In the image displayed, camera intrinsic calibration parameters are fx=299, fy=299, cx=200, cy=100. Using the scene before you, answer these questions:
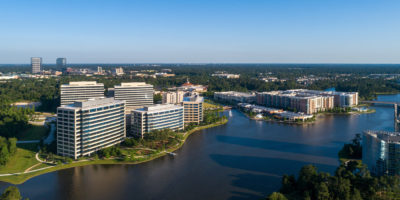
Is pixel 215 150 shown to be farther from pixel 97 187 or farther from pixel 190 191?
pixel 97 187

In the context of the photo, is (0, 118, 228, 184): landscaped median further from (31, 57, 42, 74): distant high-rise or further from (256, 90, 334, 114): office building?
(31, 57, 42, 74): distant high-rise

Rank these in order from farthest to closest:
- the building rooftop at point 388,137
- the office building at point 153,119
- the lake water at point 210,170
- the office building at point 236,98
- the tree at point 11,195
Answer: the office building at point 236,98 < the office building at point 153,119 < the lake water at point 210,170 < the building rooftop at point 388,137 < the tree at point 11,195

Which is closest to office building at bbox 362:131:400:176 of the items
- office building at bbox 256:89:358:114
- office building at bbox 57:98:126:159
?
office building at bbox 57:98:126:159

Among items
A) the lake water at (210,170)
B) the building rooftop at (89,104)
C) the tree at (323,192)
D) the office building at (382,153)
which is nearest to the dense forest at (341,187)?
the tree at (323,192)

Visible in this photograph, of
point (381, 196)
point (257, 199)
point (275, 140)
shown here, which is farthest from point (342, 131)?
point (257, 199)

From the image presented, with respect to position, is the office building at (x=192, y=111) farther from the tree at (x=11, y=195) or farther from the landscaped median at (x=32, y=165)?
the tree at (x=11, y=195)

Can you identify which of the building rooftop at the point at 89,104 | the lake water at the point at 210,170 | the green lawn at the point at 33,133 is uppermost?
the building rooftop at the point at 89,104
